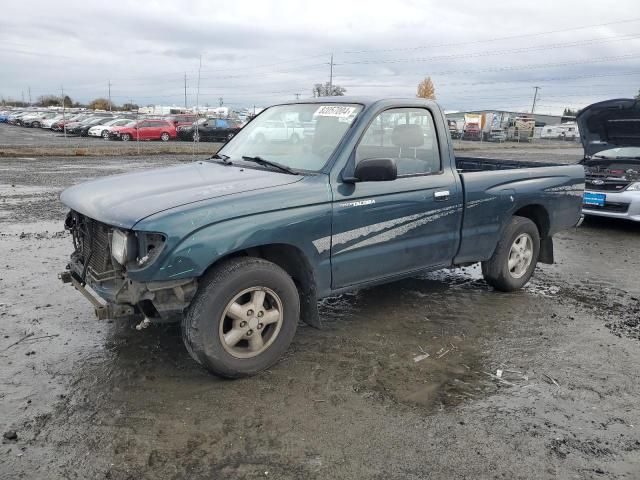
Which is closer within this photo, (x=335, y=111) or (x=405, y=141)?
(x=335, y=111)

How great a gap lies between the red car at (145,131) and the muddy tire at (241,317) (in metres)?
32.4

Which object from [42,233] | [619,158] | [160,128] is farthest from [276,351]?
[160,128]

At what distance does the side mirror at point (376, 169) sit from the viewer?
13.0ft

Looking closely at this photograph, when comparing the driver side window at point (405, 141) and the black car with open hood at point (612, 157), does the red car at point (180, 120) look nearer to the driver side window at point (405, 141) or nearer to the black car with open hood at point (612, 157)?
the black car with open hood at point (612, 157)

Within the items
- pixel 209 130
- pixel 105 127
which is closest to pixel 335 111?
Result: pixel 209 130

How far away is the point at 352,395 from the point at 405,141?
7.40 ft

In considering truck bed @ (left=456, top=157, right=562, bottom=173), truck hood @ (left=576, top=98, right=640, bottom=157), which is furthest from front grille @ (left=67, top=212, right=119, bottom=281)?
truck hood @ (left=576, top=98, right=640, bottom=157)

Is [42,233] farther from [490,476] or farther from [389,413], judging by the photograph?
[490,476]

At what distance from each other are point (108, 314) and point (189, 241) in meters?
0.71

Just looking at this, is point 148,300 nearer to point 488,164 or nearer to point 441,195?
point 441,195

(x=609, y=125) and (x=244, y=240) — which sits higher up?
(x=609, y=125)

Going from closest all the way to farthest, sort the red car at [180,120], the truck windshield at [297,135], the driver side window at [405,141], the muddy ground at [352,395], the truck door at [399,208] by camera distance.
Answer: the muddy ground at [352,395], the truck door at [399,208], the truck windshield at [297,135], the driver side window at [405,141], the red car at [180,120]

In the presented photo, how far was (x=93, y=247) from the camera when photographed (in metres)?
3.85

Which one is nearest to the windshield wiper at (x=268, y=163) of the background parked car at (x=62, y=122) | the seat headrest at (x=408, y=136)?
the seat headrest at (x=408, y=136)
